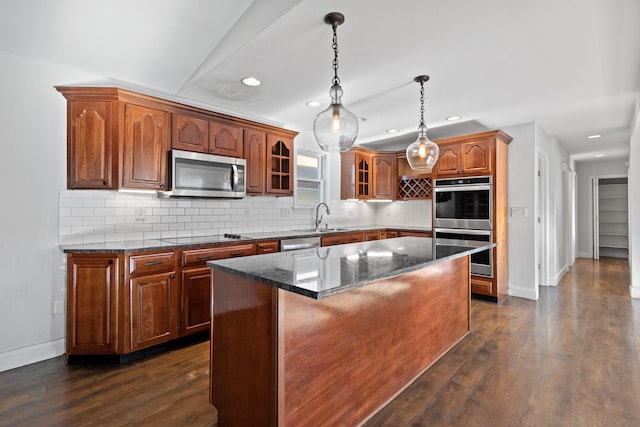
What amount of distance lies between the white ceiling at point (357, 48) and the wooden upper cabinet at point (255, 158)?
378 mm

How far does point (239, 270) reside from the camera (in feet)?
5.21

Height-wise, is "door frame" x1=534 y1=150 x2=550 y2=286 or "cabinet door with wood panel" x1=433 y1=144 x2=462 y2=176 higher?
"cabinet door with wood panel" x1=433 y1=144 x2=462 y2=176

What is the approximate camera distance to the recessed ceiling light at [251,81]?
299 centimetres

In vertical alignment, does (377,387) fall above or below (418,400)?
above

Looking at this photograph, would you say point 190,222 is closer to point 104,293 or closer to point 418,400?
point 104,293

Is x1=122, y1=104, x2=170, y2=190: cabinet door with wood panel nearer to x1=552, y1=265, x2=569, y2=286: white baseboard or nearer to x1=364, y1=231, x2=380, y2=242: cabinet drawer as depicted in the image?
x1=364, y1=231, x2=380, y2=242: cabinet drawer

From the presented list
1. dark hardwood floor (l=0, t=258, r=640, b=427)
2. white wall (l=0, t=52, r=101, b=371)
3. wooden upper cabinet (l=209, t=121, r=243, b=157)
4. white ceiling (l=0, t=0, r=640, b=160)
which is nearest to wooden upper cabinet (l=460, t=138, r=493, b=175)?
white ceiling (l=0, t=0, r=640, b=160)

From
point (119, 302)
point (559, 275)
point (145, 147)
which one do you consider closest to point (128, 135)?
point (145, 147)

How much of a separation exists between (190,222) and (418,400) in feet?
9.18

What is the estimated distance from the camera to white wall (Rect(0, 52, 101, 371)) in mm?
2568

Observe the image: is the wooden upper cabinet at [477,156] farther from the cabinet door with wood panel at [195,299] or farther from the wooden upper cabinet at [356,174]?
the cabinet door with wood panel at [195,299]

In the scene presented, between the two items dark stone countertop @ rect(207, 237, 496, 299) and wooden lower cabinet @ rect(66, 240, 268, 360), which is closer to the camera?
dark stone countertop @ rect(207, 237, 496, 299)

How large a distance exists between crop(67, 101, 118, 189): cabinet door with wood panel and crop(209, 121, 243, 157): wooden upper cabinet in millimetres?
930

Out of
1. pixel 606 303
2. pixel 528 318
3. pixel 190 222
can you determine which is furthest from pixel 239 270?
pixel 606 303
